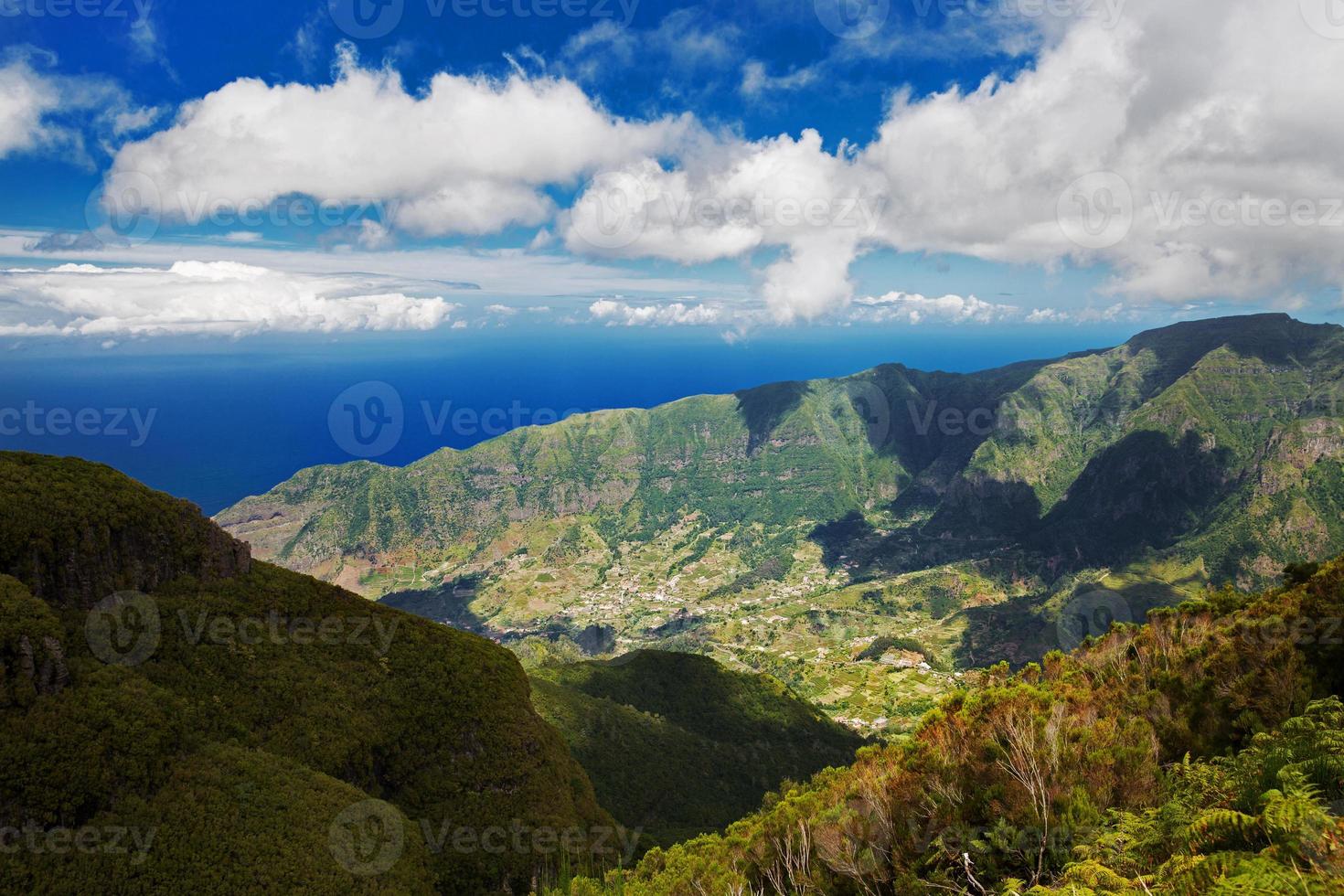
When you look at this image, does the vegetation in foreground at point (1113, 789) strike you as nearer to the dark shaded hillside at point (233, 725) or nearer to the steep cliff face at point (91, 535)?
the dark shaded hillside at point (233, 725)

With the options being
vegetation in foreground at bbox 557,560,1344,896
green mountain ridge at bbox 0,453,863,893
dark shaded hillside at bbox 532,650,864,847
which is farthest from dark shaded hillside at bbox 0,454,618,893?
vegetation in foreground at bbox 557,560,1344,896

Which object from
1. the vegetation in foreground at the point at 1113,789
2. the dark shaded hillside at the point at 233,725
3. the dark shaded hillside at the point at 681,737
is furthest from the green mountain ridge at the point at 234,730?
the vegetation in foreground at the point at 1113,789

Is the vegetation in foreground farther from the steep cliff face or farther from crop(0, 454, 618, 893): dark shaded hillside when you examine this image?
the steep cliff face

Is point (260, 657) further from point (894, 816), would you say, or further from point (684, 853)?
point (894, 816)

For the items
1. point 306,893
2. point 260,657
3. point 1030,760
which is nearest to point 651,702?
point 260,657

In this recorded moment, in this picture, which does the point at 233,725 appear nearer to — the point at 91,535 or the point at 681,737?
the point at 91,535
